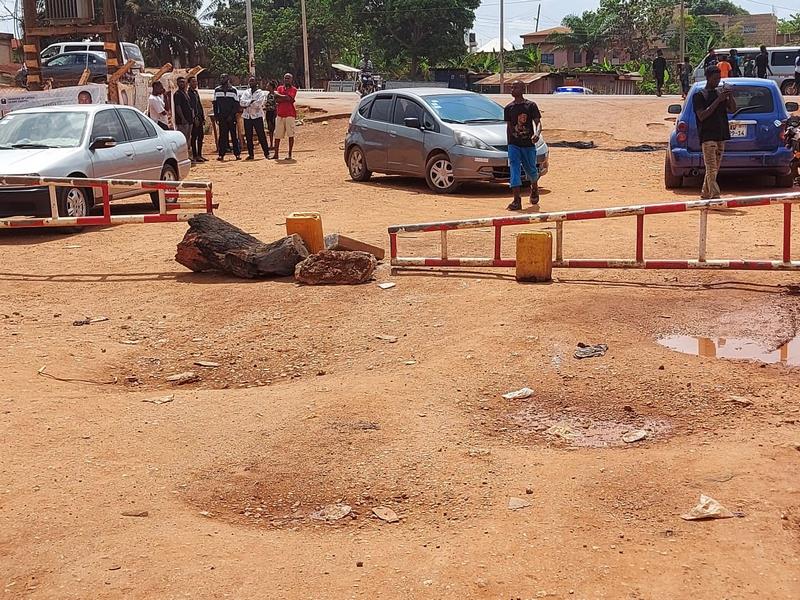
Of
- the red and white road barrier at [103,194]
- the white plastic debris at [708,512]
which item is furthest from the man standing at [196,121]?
the white plastic debris at [708,512]

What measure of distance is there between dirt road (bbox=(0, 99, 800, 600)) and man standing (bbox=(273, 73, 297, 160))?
11729 millimetres

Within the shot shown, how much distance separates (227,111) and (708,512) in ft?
63.1

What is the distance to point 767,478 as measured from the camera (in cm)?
475

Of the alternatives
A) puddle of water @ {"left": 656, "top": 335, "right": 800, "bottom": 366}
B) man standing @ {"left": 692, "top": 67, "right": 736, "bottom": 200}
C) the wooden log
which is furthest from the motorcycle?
puddle of water @ {"left": 656, "top": 335, "right": 800, "bottom": 366}

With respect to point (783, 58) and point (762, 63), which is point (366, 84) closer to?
point (762, 63)

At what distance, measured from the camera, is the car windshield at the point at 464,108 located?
644 inches

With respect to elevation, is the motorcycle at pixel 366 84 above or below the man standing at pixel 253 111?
above

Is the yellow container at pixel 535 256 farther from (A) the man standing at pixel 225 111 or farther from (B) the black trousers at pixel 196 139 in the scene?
(B) the black trousers at pixel 196 139

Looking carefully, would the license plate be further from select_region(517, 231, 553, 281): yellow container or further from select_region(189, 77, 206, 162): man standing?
select_region(189, 77, 206, 162): man standing

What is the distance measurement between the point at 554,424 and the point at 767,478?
126 cm

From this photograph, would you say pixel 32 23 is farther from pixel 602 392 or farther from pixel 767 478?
pixel 767 478

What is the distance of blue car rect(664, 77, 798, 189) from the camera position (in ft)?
47.9

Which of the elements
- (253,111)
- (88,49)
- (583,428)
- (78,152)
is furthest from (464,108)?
(88,49)

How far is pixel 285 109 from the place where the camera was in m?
21.6
